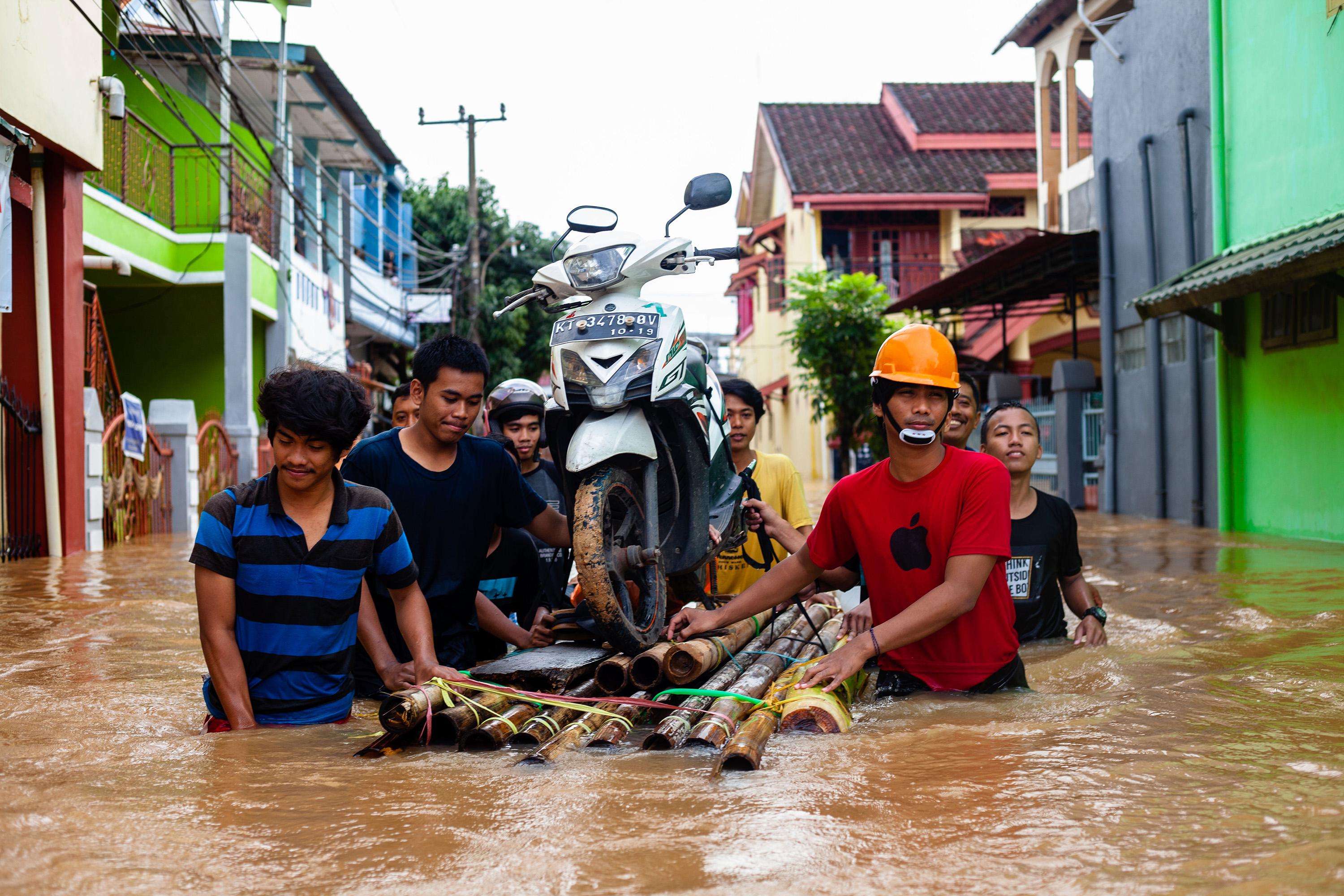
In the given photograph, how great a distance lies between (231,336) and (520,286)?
518 inches

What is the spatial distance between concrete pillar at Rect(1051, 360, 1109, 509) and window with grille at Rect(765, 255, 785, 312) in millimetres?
16294

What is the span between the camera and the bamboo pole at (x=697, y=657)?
411 centimetres

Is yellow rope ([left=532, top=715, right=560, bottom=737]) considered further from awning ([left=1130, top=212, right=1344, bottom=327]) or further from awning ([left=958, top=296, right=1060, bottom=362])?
awning ([left=958, top=296, right=1060, bottom=362])

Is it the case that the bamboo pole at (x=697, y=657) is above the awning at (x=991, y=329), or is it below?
below

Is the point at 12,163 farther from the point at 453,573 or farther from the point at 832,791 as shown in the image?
the point at 832,791

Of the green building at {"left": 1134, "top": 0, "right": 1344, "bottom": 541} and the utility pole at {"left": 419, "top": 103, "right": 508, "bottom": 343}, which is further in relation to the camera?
the utility pole at {"left": 419, "top": 103, "right": 508, "bottom": 343}

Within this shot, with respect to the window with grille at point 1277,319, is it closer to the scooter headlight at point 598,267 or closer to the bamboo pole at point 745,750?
the scooter headlight at point 598,267

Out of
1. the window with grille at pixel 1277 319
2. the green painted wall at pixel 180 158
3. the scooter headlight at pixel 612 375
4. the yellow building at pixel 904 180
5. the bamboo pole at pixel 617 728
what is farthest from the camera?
the yellow building at pixel 904 180

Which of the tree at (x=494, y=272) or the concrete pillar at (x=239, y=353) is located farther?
the tree at (x=494, y=272)

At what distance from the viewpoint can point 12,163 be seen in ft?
33.6

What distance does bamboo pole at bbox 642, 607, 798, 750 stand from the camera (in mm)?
3557

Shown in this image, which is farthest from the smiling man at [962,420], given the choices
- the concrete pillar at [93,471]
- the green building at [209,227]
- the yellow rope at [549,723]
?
the green building at [209,227]

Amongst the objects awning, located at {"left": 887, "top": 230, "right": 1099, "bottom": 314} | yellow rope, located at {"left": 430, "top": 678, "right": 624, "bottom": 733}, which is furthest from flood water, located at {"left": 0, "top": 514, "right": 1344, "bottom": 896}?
awning, located at {"left": 887, "top": 230, "right": 1099, "bottom": 314}

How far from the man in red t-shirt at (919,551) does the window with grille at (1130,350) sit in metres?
11.9
